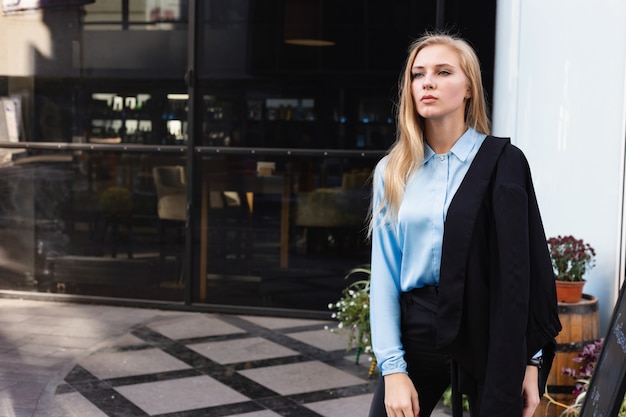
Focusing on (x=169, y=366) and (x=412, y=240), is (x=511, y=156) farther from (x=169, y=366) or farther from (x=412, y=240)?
(x=169, y=366)

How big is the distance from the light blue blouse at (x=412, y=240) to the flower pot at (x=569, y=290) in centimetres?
227

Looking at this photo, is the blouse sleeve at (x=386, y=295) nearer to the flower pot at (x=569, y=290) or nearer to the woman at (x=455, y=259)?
the woman at (x=455, y=259)

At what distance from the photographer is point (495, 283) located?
2238 mm

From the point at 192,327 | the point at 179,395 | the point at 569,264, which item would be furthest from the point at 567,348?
the point at 192,327

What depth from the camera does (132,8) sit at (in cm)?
762

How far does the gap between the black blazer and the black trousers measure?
9 cm

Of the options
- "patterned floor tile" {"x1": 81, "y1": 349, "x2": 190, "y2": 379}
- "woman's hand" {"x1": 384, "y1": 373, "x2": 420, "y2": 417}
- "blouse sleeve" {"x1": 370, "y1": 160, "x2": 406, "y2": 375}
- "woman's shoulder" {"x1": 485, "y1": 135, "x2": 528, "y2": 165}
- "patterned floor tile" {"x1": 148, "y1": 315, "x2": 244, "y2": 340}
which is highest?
"woman's shoulder" {"x1": 485, "y1": 135, "x2": 528, "y2": 165}

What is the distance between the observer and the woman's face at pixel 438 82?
7.79 ft

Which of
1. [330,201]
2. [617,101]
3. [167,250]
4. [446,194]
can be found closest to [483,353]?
[446,194]

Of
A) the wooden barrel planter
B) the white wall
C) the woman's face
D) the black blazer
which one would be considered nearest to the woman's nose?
the woman's face

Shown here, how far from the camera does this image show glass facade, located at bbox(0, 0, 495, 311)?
729 cm

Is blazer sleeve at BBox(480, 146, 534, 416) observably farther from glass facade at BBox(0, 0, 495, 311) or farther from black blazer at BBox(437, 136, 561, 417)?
glass facade at BBox(0, 0, 495, 311)

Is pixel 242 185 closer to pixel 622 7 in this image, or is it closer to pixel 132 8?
pixel 132 8

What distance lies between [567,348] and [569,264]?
52cm
